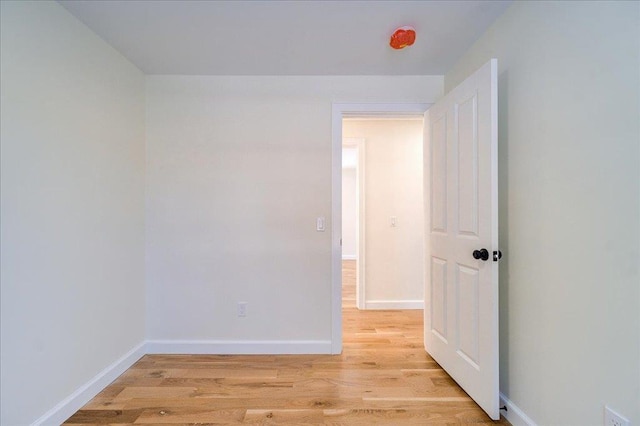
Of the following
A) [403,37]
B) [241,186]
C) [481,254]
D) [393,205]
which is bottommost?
[481,254]

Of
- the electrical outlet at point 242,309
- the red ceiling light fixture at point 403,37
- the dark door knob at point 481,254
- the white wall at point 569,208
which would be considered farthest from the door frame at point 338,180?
the dark door knob at point 481,254

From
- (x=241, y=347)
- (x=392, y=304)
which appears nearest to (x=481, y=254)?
(x=241, y=347)

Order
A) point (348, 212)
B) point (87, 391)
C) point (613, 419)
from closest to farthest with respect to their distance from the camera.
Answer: point (613, 419) < point (87, 391) < point (348, 212)

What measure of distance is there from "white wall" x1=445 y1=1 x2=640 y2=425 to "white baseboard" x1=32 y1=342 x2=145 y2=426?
98.8 inches

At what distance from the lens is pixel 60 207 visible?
5.49ft

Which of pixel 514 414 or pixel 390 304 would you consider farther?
Result: pixel 390 304

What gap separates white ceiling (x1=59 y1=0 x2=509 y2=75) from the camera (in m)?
1.67

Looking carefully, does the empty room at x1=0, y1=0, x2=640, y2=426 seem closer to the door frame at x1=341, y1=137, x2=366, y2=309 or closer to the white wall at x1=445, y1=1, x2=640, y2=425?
the white wall at x1=445, y1=1, x2=640, y2=425

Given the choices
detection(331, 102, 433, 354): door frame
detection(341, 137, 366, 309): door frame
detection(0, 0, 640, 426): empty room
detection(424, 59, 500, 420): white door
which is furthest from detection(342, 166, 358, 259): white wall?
detection(424, 59, 500, 420): white door

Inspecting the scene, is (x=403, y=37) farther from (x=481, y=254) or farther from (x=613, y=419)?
(x=613, y=419)

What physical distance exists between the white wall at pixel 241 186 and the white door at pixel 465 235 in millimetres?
699

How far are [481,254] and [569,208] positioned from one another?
48 cm

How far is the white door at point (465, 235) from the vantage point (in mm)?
1636

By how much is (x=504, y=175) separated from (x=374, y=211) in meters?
2.03
